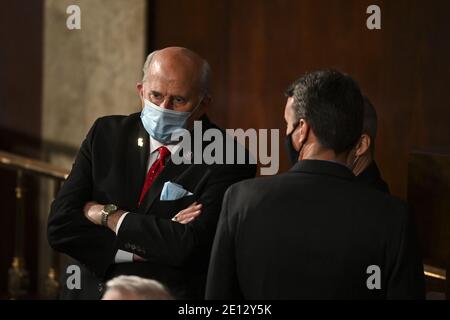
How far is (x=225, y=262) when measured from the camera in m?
2.25

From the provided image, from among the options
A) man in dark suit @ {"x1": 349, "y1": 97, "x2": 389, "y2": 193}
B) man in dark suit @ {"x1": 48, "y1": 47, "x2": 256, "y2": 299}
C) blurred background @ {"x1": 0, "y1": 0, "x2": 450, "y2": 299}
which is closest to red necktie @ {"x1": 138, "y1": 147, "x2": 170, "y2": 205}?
man in dark suit @ {"x1": 48, "y1": 47, "x2": 256, "y2": 299}

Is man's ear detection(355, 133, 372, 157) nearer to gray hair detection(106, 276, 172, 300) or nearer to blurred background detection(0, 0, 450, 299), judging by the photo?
blurred background detection(0, 0, 450, 299)

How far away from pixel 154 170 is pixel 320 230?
90 cm

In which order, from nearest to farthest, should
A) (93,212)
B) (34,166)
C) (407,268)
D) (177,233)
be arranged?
(407,268) < (177,233) < (93,212) < (34,166)

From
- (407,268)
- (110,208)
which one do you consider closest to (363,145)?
(407,268)

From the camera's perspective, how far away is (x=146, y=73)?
293cm

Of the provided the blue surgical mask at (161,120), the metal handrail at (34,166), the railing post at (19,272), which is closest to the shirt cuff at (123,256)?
the blue surgical mask at (161,120)

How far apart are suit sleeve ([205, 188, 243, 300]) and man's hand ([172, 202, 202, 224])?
1.91ft

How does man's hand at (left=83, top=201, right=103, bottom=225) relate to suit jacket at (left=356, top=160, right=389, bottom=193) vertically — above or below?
below

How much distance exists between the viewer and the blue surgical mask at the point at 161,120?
2.88 metres

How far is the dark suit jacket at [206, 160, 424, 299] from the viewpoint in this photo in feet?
7.15

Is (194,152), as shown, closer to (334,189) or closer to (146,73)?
(146,73)

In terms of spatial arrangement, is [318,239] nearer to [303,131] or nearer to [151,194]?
[303,131]
